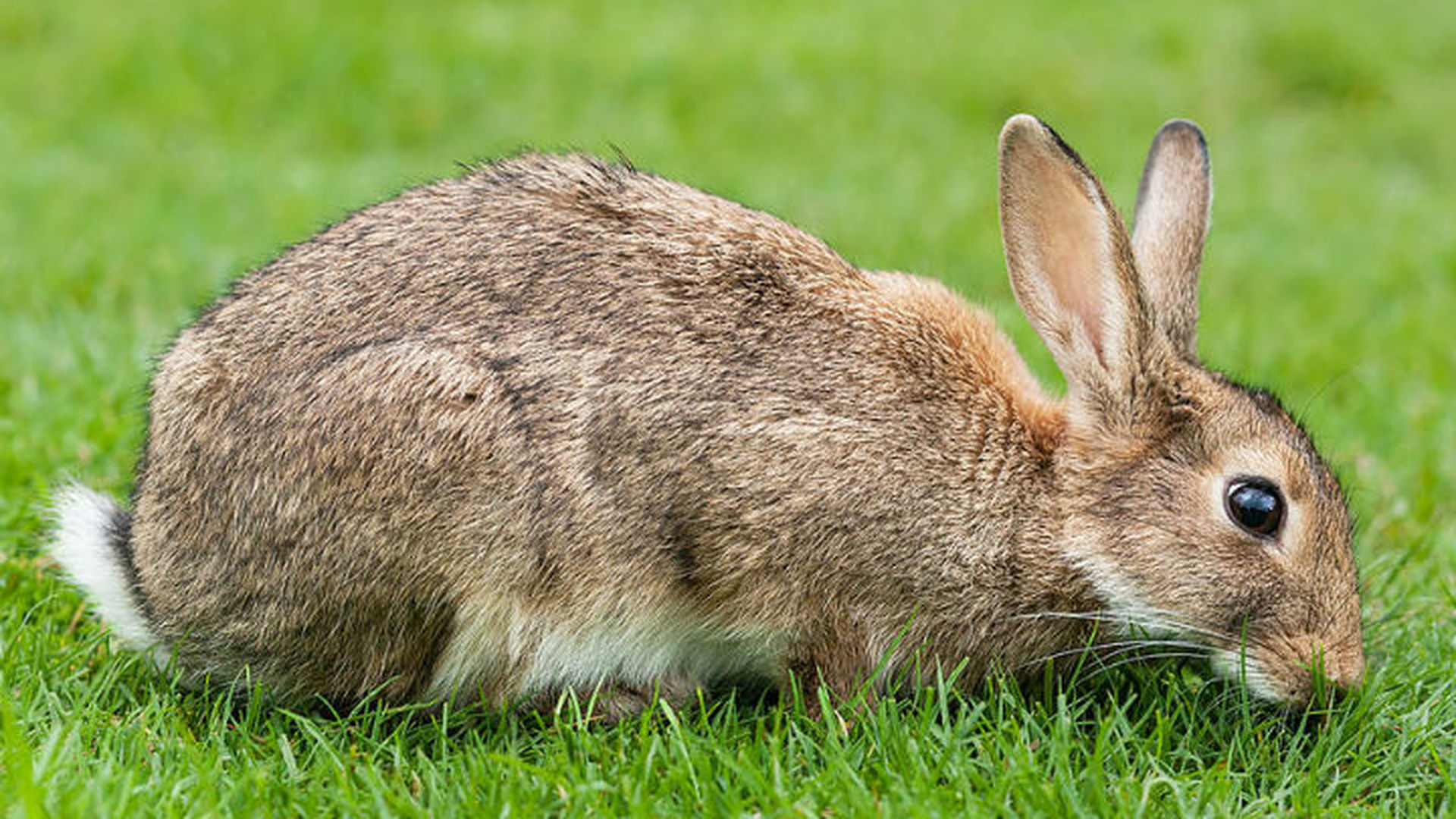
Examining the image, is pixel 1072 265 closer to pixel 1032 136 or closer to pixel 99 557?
pixel 1032 136

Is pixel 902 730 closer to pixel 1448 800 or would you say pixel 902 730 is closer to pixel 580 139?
pixel 1448 800

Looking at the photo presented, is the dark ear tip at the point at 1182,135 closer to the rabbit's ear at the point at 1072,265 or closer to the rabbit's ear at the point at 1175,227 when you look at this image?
the rabbit's ear at the point at 1175,227

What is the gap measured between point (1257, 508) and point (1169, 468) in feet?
0.82

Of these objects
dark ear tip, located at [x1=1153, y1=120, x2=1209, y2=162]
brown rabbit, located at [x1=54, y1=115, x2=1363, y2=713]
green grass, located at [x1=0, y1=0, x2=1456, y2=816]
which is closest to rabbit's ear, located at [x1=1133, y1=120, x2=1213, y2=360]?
dark ear tip, located at [x1=1153, y1=120, x2=1209, y2=162]

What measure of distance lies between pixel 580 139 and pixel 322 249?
7.71 meters

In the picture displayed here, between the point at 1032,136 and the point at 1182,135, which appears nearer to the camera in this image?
the point at 1032,136

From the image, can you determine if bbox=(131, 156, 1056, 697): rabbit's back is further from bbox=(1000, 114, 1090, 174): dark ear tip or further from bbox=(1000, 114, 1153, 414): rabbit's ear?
bbox=(1000, 114, 1090, 174): dark ear tip

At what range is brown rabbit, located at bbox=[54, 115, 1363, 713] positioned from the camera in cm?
417

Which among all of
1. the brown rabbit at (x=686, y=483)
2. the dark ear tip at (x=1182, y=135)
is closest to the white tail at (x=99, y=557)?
the brown rabbit at (x=686, y=483)

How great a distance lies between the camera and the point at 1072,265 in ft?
15.1

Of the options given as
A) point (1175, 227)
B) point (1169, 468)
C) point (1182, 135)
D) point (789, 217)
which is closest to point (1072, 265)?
point (1175, 227)

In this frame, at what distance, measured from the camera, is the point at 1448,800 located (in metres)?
3.85

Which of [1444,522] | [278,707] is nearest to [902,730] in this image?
[278,707]

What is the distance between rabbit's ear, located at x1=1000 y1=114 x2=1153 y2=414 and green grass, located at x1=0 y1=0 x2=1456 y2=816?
83 cm
